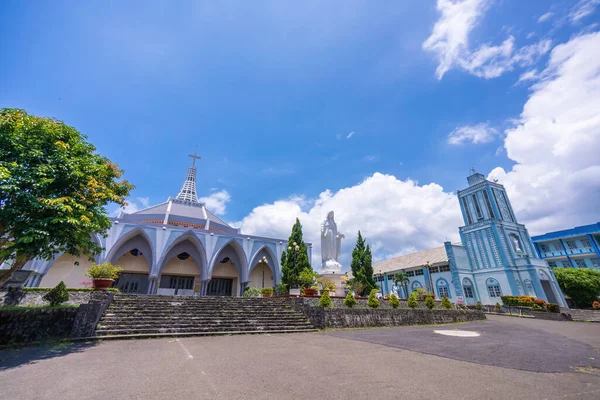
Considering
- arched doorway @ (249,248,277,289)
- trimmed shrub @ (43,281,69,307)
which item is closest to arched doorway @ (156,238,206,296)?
arched doorway @ (249,248,277,289)

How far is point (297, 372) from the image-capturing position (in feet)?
14.9

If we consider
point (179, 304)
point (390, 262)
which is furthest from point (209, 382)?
point (390, 262)

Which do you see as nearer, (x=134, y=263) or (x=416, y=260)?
(x=134, y=263)

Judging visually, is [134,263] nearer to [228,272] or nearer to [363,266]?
[228,272]

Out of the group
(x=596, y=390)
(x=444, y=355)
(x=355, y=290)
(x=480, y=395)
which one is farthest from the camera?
(x=355, y=290)

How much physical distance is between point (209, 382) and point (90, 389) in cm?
162

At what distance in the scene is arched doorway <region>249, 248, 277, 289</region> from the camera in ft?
92.7

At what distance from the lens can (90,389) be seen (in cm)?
364

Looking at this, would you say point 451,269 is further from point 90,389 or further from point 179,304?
point 90,389

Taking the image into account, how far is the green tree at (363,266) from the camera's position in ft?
77.7

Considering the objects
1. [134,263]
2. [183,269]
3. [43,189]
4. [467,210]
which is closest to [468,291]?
[467,210]

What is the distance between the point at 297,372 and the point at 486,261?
119ft

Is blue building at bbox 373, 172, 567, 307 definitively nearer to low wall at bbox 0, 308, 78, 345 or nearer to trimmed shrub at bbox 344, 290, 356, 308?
trimmed shrub at bbox 344, 290, 356, 308

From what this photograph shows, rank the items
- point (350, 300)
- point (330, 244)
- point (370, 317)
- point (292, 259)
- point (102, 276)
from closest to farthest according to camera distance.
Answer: point (102, 276), point (370, 317), point (350, 300), point (330, 244), point (292, 259)
